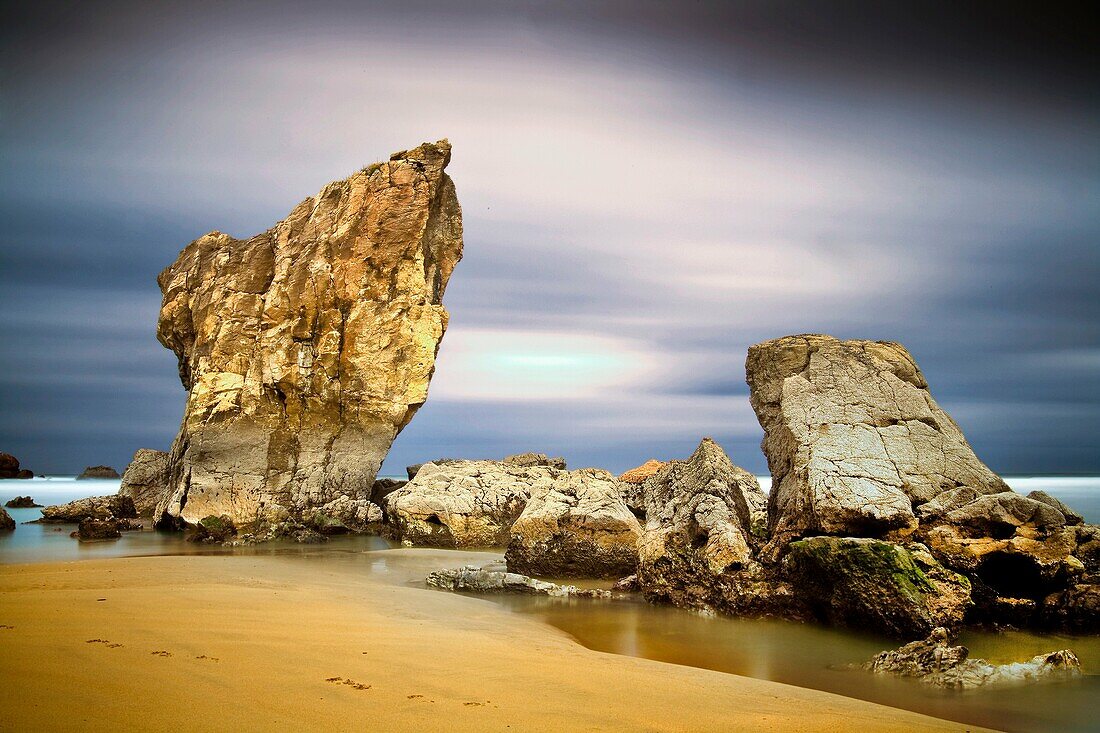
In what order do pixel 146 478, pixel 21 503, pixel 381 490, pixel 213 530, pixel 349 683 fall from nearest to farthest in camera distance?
pixel 349 683
pixel 213 530
pixel 381 490
pixel 146 478
pixel 21 503

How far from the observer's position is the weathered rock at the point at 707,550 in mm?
10562

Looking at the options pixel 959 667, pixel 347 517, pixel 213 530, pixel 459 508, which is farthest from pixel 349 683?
pixel 347 517

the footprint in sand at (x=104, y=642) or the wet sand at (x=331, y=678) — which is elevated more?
the footprint in sand at (x=104, y=642)

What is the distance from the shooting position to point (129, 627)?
6438mm

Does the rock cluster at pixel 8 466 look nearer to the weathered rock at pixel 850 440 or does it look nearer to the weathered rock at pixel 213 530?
the weathered rock at pixel 213 530

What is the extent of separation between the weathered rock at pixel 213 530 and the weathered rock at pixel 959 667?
1938 centimetres

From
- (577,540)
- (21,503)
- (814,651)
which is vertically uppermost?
(577,540)

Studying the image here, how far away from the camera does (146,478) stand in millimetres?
31625

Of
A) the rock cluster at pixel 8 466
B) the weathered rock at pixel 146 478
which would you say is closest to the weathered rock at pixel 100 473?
the rock cluster at pixel 8 466

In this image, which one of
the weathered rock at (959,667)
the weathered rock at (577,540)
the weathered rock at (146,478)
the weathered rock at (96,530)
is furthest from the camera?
the weathered rock at (146,478)

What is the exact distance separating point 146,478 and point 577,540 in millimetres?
24917

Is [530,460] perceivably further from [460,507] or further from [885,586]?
[885,586]

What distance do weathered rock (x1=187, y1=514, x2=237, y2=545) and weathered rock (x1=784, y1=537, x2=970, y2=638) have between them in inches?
712

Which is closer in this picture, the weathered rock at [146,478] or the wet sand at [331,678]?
the wet sand at [331,678]
